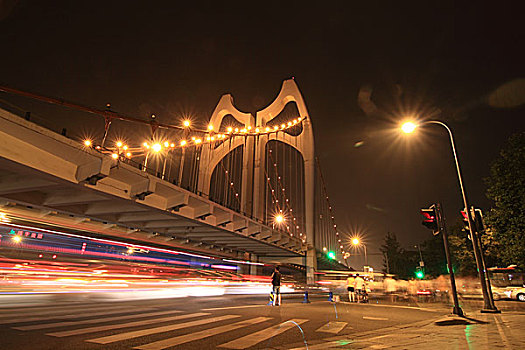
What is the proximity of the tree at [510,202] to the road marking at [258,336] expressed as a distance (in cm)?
1714

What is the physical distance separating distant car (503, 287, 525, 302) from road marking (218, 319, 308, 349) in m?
23.3

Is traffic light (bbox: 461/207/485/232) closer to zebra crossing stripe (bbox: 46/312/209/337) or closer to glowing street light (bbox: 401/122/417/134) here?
glowing street light (bbox: 401/122/417/134)

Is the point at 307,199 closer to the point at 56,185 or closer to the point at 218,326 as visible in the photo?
the point at 56,185

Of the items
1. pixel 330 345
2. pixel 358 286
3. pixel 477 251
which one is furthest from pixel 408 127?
pixel 330 345

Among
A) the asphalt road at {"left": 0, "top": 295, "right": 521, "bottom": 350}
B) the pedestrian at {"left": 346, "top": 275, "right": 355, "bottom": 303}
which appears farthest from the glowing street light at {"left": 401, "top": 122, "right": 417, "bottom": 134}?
the pedestrian at {"left": 346, "top": 275, "right": 355, "bottom": 303}

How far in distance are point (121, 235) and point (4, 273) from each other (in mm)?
16227

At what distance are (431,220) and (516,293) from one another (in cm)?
1873

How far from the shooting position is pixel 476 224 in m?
11.7

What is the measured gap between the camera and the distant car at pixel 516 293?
2278cm

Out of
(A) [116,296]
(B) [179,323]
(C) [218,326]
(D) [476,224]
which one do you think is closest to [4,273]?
(A) [116,296]

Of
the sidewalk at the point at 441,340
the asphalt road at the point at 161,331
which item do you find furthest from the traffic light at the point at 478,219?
the asphalt road at the point at 161,331

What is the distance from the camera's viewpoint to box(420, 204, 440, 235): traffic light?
443 inches

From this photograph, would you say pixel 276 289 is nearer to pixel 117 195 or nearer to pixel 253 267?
pixel 117 195

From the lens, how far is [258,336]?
6188 millimetres
